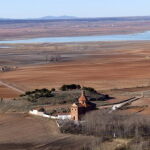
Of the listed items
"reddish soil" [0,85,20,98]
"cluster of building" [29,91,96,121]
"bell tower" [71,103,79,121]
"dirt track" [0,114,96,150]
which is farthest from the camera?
"reddish soil" [0,85,20,98]

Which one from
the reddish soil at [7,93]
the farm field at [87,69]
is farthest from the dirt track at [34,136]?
the farm field at [87,69]

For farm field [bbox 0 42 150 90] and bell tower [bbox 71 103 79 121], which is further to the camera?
farm field [bbox 0 42 150 90]

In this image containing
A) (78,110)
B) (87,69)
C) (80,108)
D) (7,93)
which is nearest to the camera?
(78,110)

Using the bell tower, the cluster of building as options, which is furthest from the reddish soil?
the bell tower

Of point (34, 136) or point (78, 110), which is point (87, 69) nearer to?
point (78, 110)

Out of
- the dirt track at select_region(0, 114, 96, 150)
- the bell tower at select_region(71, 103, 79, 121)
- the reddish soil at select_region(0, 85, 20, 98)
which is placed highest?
the bell tower at select_region(71, 103, 79, 121)

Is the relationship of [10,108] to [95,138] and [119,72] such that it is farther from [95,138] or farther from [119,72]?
[119,72]

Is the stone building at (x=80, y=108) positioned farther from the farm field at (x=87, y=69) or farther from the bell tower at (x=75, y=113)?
the farm field at (x=87, y=69)

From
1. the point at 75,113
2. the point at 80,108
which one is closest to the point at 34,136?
the point at 75,113

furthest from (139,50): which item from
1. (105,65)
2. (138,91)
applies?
(138,91)

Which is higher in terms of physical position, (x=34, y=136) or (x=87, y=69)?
(x=34, y=136)

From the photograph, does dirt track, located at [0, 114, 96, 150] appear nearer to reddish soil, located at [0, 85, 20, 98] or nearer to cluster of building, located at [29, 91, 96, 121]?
cluster of building, located at [29, 91, 96, 121]

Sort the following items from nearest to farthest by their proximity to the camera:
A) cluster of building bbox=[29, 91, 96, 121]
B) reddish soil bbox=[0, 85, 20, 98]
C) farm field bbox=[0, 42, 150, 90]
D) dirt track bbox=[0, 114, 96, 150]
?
dirt track bbox=[0, 114, 96, 150], cluster of building bbox=[29, 91, 96, 121], reddish soil bbox=[0, 85, 20, 98], farm field bbox=[0, 42, 150, 90]
